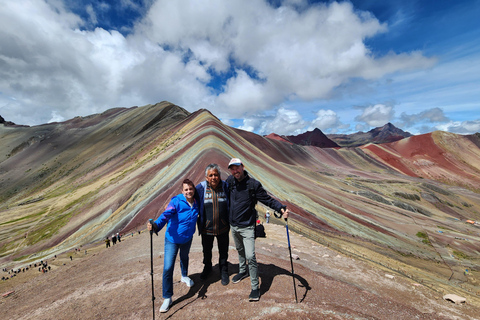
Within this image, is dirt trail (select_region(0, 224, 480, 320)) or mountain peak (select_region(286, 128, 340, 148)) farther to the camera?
mountain peak (select_region(286, 128, 340, 148))

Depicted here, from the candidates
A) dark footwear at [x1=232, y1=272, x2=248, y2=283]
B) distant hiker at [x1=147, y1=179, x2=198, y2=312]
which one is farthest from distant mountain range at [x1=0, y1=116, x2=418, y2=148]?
distant hiker at [x1=147, y1=179, x2=198, y2=312]

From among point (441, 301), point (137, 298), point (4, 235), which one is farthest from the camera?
point (4, 235)

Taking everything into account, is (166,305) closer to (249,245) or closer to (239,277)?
(239,277)

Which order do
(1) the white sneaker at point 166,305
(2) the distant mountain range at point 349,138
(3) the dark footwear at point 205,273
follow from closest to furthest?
1. (1) the white sneaker at point 166,305
2. (3) the dark footwear at point 205,273
3. (2) the distant mountain range at point 349,138

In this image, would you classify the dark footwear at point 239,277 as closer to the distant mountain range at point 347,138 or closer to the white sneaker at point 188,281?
the white sneaker at point 188,281

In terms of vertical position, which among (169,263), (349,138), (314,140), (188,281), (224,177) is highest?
(349,138)

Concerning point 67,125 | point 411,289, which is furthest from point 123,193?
point 67,125

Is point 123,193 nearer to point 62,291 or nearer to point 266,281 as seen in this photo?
point 62,291

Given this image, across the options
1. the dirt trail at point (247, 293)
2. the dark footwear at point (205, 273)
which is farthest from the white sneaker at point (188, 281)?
the dark footwear at point (205, 273)

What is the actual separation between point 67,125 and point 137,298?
296 feet

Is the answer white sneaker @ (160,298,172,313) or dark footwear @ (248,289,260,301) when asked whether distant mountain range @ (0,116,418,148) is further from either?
white sneaker @ (160,298,172,313)

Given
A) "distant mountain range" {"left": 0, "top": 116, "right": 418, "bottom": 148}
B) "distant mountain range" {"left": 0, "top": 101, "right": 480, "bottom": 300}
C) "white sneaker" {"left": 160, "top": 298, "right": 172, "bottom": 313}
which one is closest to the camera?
"white sneaker" {"left": 160, "top": 298, "right": 172, "bottom": 313}

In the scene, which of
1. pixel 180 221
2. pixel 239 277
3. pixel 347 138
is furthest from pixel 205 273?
pixel 347 138

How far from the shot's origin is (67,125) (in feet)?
242
